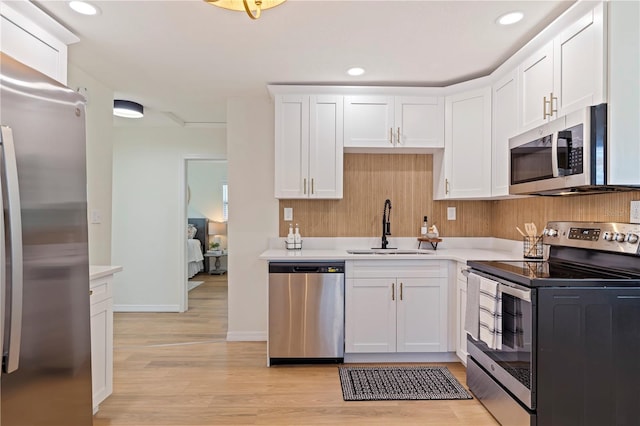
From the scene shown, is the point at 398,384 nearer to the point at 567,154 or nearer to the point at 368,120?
the point at 567,154

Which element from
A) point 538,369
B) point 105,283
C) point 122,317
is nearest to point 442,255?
point 538,369

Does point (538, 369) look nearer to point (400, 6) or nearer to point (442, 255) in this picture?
point (442, 255)

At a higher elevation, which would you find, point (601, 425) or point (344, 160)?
point (344, 160)

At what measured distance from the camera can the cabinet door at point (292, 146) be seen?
3.50 meters

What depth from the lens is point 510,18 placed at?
2.33m

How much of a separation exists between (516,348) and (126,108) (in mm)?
4079

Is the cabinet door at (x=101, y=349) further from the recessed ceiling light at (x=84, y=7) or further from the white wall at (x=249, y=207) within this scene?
the recessed ceiling light at (x=84, y=7)

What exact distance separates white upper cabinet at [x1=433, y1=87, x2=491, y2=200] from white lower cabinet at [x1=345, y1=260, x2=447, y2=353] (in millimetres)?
722

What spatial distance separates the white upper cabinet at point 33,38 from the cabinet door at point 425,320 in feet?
9.50

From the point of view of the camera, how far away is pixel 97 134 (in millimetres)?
3373

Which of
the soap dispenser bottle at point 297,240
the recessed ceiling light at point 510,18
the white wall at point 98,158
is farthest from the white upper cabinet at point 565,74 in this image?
the white wall at point 98,158

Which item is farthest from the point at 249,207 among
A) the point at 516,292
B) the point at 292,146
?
the point at 516,292

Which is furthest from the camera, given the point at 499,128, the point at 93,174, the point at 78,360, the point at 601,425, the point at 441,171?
the point at 441,171

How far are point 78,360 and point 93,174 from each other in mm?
2033
